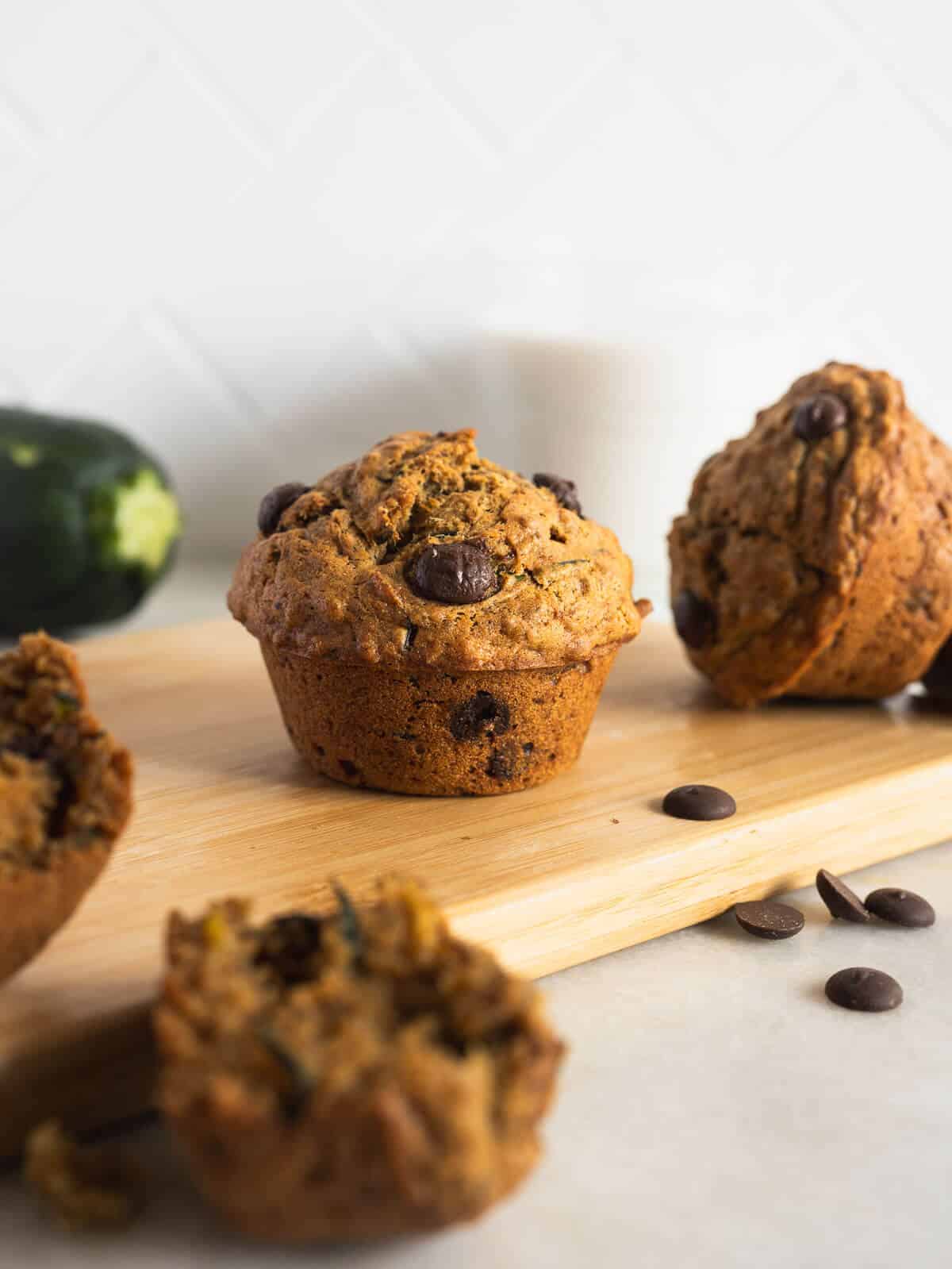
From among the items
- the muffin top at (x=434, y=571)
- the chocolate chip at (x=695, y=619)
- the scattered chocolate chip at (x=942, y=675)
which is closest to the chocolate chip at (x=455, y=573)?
the muffin top at (x=434, y=571)

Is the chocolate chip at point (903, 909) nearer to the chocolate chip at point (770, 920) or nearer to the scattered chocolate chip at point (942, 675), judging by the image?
the chocolate chip at point (770, 920)

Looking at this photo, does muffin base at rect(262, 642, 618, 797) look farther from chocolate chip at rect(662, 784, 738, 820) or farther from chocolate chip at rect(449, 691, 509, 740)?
chocolate chip at rect(662, 784, 738, 820)

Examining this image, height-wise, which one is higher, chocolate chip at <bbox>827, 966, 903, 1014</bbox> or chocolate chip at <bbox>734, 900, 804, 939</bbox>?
chocolate chip at <bbox>734, 900, 804, 939</bbox>

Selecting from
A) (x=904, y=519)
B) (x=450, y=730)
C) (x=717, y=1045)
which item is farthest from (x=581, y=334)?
(x=717, y=1045)

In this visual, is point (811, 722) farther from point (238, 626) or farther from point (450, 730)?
point (238, 626)

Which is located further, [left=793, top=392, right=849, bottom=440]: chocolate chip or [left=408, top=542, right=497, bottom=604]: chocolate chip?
[left=793, top=392, right=849, bottom=440]: chocolate chip

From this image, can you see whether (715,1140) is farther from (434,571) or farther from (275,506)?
(275,506)

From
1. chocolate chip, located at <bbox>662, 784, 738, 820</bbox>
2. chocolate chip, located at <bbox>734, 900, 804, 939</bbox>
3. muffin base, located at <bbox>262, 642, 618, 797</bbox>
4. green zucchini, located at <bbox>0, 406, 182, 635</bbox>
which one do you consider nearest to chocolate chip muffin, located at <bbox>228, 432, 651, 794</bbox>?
muffin base, located at <bbox>262, 642, 618, 797</bbox>

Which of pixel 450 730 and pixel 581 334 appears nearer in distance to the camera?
pixel 450 730
